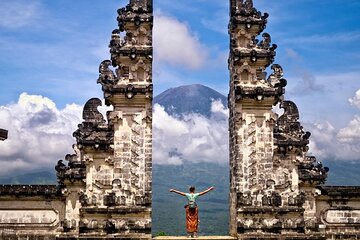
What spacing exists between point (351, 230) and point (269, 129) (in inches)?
195

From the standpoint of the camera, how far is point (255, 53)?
69.5ft

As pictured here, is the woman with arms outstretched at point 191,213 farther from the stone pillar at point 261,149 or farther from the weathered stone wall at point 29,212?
the weathered stone wall at point 29,212

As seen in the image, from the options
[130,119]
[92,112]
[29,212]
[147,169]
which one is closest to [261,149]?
[147,169]

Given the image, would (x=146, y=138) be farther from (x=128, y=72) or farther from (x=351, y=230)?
(x=351, y=230)

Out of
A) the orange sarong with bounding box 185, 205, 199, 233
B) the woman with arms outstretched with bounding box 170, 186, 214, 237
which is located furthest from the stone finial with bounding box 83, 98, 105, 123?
the orange sarong with bounding box 185, 205, 199, 233

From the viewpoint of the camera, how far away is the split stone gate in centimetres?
2019

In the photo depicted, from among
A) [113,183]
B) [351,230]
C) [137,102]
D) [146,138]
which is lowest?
[351,230]

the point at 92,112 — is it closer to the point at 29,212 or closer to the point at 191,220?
the point at 29,212

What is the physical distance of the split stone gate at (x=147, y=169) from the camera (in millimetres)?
20188

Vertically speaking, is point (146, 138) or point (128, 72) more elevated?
point (128, 72)

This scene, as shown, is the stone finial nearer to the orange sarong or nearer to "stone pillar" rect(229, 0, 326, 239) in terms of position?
the orange sarong

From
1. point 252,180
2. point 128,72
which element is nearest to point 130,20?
point 128,72

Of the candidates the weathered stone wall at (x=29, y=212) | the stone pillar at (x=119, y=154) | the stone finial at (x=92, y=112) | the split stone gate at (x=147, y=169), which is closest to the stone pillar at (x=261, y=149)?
the split stone gate at (x=147, y=169)

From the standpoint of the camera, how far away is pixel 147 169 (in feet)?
66.6
